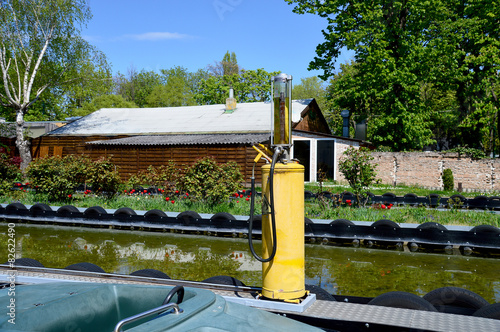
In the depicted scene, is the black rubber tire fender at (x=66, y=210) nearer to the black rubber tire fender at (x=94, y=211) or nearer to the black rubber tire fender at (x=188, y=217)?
the black rubber tire fender at (x=94, y=211)

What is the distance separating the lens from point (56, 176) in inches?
557

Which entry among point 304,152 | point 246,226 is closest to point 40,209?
point 246,226

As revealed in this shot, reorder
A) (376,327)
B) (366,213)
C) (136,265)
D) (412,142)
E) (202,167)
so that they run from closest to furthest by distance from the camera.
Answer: (376,327) < (136,265) < (366,213) < (202,167) < (412,142)

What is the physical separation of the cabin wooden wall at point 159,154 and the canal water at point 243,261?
11.3 meters

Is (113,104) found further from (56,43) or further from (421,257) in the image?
(421,257)

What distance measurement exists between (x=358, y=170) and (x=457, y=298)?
8799mm

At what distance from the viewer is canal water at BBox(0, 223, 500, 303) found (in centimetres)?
670

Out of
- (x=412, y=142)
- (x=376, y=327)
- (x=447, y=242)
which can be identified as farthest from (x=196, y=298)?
(x=412, y=142)

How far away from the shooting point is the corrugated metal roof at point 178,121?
2705 cm

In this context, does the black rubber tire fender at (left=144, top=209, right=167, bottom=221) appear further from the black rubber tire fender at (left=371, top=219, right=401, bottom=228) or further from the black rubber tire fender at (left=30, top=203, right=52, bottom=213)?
the black rubber tire fender at (left=371, top=219, right=401, bottom=228)

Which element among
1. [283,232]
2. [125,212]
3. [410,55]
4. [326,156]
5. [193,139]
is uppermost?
[410,55]

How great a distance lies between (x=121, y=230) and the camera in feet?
38.0

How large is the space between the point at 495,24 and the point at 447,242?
2586 centimetres

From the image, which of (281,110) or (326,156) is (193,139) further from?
(281,110)
